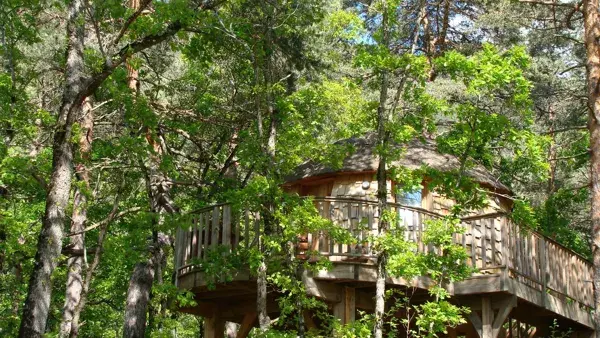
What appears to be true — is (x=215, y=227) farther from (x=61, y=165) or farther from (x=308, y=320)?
(x=61, y=165)

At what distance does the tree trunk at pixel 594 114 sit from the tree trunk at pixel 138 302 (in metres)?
8.72

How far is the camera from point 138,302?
51.4ft

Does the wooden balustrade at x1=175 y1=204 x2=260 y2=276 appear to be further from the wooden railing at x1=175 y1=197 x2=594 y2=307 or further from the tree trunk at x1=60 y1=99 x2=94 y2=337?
the tree trunk at x1=60 y1=99 x2=94 y2=337

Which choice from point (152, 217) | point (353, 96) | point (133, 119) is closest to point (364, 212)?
point (152, 217)

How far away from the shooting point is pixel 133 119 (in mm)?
13938

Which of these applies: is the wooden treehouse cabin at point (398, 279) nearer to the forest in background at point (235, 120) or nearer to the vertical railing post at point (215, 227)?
the vertical railing post at point (215, 227)

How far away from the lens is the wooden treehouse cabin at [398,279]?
1202 centimetres

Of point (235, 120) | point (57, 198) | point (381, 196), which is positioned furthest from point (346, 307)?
point (235, 120)

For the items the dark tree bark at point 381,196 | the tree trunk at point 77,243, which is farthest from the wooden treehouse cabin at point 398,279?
the tree trunk at point 77,243

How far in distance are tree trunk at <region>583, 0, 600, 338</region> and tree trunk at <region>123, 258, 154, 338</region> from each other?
28.6 ft

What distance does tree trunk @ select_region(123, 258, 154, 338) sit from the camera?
15484 mm

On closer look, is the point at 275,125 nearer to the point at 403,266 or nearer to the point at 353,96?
the point at 403,266

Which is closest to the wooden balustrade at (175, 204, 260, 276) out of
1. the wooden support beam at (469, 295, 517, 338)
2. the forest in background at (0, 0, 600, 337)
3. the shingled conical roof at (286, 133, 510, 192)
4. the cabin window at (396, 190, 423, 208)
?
the forest in background at (0, 0, 600, 337)

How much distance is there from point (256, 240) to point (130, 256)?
111 inches
